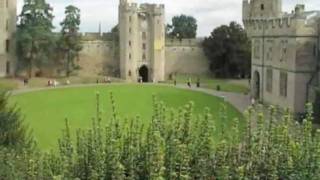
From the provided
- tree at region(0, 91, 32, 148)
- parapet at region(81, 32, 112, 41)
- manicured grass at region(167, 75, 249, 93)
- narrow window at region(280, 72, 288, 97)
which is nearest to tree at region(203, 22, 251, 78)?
manicured grass at region(167, 75, 249, 93)

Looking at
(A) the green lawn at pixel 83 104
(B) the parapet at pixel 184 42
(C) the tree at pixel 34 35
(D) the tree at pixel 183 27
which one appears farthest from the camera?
(D) the tree at pixel 183 27

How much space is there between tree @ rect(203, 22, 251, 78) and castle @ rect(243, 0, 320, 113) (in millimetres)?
17940

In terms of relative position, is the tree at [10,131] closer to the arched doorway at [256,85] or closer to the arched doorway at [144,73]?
the arched doorway at [256,85]

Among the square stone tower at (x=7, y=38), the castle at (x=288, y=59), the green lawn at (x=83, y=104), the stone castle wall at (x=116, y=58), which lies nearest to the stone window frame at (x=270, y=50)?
the castle at (x=288, y=59)

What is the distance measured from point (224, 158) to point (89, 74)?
57273 mm

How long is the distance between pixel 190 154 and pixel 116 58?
189 ft

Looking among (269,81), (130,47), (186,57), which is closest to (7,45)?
(130,47)

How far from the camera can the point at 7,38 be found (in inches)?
2355

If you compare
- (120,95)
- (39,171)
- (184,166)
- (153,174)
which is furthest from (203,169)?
(120,95)

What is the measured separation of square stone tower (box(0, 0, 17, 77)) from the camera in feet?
194

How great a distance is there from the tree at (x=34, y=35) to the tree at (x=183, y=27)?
129 feet

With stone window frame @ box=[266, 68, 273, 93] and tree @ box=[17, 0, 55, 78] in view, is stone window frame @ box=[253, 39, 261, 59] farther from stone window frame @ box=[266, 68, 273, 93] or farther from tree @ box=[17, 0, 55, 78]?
tree @ box=[17, 0, 55, 78]

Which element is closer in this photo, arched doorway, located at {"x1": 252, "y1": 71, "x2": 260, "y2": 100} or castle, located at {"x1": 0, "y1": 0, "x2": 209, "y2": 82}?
arched doorway, located at {"x1": 252, "y1": 71, "x2": 260, "y2": 100}

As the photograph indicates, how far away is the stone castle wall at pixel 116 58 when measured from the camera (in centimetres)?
6631
